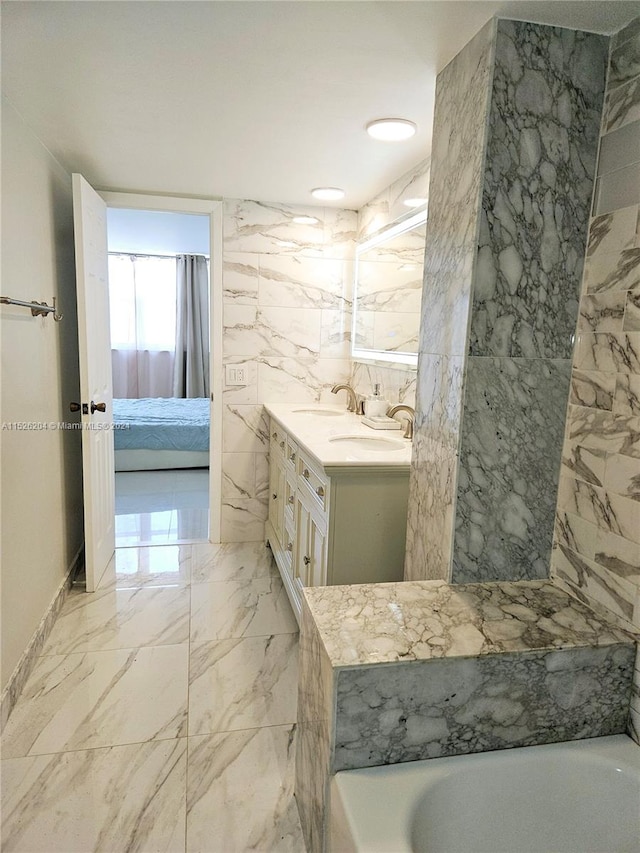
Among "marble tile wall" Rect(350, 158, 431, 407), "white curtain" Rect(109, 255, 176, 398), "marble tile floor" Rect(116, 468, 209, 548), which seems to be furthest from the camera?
"white curtain" Rect(109, 255, 176, 398)

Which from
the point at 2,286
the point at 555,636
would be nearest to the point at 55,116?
the point at 2,286

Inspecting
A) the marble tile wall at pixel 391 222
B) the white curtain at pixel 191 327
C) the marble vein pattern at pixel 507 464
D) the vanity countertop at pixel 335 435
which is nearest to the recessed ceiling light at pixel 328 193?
the marble tile wall at pixel 391 222

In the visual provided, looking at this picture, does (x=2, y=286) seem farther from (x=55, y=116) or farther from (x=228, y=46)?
(x=228, y=46)

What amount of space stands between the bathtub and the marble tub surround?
49 millimetres

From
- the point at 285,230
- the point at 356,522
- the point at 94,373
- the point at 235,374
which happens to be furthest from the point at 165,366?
the point at 356,522

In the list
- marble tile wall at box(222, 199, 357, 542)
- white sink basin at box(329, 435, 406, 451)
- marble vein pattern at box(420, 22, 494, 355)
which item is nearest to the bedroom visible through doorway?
marble tile wall at box(222, 199, 357, 542)

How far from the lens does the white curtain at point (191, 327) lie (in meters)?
7.32

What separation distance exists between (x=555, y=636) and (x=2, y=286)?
217 centimetres

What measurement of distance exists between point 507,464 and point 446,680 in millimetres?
639

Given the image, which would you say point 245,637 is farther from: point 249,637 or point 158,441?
point 158,441

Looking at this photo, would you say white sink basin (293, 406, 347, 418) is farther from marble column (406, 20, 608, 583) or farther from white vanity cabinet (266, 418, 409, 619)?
marble column (406, 20, 608, 583)

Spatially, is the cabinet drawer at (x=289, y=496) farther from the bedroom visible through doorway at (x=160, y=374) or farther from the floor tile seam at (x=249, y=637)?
the bedroom visible through doorway at (x=160, y=374)

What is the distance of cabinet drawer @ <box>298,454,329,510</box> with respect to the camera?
209cm

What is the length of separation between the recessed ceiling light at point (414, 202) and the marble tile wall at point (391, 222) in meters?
0.01
